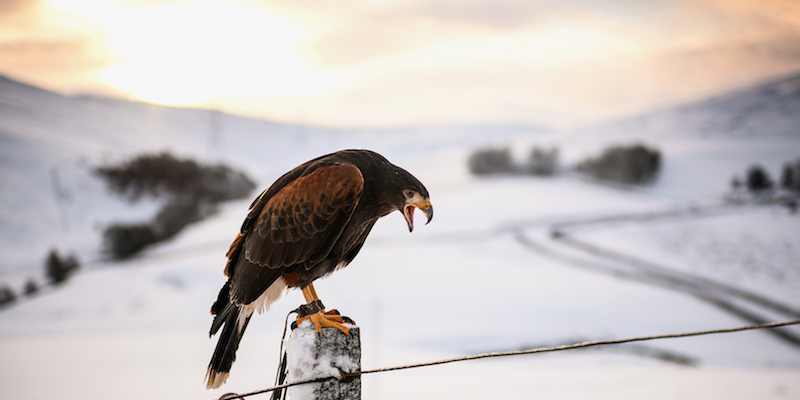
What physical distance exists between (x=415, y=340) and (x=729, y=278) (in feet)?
44.1

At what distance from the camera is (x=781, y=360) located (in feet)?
53.9

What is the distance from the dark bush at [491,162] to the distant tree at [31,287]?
2965 cm

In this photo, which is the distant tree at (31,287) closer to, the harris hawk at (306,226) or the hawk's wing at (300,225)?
the harris hawk at (306,226)

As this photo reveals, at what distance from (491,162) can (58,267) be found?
97.7 feet

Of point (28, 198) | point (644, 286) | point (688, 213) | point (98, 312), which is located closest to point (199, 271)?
point (98, 312)

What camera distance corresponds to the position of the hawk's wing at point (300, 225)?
252 centimetres

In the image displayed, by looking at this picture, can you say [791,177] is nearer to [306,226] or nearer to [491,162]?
[491,162]

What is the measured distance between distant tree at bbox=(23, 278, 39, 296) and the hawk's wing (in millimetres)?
24495

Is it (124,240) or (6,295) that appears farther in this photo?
(124,240)

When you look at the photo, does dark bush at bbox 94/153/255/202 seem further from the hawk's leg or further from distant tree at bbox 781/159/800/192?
the hawk's leg

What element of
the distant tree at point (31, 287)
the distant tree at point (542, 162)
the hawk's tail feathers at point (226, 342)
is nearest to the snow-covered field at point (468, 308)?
the distant tree at point (31, 287)

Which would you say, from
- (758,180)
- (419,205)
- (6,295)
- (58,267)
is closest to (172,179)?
(58,267)

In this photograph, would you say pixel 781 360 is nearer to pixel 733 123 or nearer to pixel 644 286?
pixel 644 286

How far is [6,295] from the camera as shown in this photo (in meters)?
21.4
